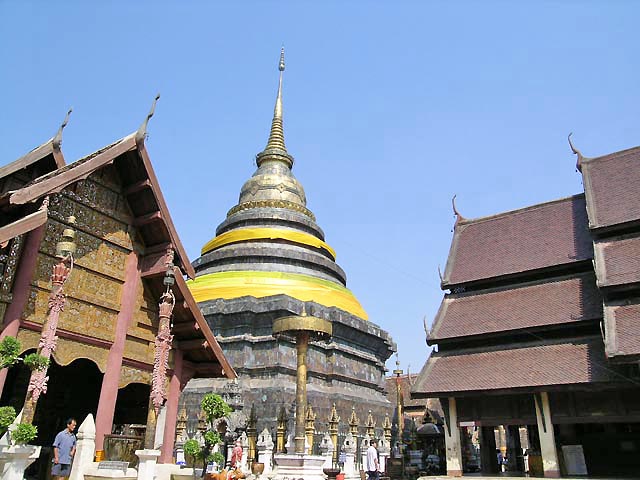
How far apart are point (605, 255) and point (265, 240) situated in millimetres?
15698

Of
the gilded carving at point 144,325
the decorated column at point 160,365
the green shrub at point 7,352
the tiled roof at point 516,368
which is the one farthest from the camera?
the tiled roof at point 516,368

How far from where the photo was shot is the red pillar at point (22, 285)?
338 inches

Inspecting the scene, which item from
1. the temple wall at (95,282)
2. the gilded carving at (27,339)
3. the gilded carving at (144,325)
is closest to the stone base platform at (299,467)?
the temple wall at (95,282)

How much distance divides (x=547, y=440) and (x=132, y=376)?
1007 cm

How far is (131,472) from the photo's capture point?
8641mm

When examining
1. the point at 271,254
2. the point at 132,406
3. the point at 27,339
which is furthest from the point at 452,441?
the point at 271,254

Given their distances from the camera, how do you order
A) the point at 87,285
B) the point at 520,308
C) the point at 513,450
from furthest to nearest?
the point at 513,450 < the point at 520,308 < the point at 87,285

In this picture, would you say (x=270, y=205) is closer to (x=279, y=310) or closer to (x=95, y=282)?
(x=279, y=310)

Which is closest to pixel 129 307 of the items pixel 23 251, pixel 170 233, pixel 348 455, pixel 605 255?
pixel 170 233

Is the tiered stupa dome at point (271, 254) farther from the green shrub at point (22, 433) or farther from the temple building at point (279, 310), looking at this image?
the green shrub at point (22, 433)

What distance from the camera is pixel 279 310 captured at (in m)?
21.0

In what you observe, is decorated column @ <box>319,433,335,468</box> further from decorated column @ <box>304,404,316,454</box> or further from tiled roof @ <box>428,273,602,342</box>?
tiled roof @ <box>428,273,602,342</box>

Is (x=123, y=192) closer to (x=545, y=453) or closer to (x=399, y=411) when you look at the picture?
(x=545, y=453)

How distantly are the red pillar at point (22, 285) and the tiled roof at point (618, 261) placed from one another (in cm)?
1263
